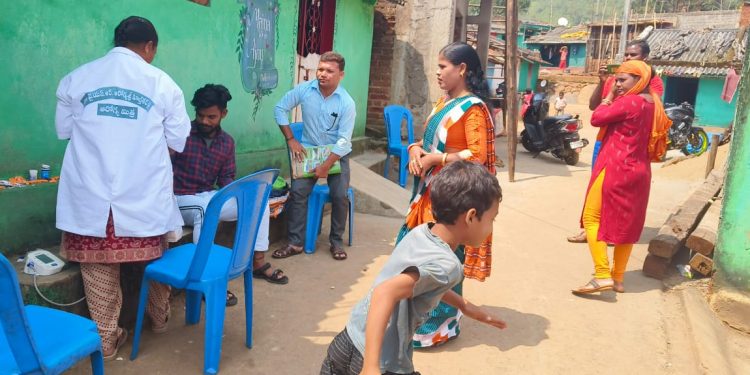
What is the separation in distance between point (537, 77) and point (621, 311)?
2896cm

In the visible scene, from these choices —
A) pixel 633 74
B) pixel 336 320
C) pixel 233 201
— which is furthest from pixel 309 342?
pixel 633 74

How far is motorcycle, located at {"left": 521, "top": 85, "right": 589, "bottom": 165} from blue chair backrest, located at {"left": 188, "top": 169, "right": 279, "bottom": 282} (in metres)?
10.2

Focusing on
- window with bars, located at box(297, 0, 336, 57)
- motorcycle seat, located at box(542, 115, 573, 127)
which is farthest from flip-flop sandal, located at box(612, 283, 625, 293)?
motorcycle seat, located at box(542, 115, 573, 127)

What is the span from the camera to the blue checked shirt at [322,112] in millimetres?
4629

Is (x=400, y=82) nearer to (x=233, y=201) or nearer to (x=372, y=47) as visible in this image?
(x=372, y=47)

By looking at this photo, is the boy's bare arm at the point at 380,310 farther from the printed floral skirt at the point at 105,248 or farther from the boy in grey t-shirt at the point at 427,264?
the printed floral skirt at the point at 105,248

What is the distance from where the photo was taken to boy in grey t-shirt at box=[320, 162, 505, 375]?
1.69 m

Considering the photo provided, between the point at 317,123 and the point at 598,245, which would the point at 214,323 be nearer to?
the point at 317,123

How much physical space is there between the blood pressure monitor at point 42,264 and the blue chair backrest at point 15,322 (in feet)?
3.60

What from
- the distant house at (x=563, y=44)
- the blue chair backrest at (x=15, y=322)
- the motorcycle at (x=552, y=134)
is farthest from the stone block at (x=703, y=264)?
the distant house at (x=563, y=44)

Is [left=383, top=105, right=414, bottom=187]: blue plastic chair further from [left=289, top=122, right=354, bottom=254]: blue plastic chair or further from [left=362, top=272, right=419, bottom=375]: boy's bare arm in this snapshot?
[left=362, top=272, right=419, bottom=375]: boy's bare arm

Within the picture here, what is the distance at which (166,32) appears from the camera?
427 cm

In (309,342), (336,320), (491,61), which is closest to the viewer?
(309,342)

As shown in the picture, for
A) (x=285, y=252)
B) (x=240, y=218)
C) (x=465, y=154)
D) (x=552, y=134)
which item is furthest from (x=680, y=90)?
(x=240, y=218)
